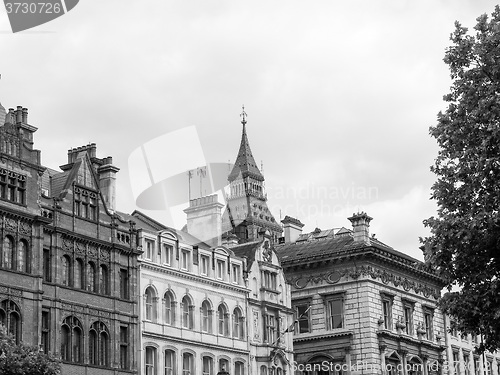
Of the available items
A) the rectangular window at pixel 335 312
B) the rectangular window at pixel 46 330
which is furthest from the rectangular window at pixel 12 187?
the rectangular window at pixel 335 312

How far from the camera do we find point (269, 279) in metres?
83.2

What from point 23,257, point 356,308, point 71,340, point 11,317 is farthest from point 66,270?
point 356,308

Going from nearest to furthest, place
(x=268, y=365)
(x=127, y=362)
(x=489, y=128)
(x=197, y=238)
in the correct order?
(x=489, y=128)
(x=127, y=362)
(x=268, y=365)
(x=197, y=238)

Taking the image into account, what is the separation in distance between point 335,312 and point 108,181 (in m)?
24.8

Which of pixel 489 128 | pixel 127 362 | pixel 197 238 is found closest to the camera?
pixel 489 128

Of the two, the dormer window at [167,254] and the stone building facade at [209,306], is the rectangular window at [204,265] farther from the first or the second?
the dormer window at [167,254]

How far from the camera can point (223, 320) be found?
77.8 meters

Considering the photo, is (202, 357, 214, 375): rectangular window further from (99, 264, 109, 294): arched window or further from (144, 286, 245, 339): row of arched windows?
(99, 264, 109, 294): arched window

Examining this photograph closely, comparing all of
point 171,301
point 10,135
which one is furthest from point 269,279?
point 10,135

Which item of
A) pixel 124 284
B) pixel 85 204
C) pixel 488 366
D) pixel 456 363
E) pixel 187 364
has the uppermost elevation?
pixel 85 204

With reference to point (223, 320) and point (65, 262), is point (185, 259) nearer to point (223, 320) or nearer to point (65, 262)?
point (223, 320)

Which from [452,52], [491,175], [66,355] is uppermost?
[452,52]

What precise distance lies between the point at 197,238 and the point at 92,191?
18541 millimetres

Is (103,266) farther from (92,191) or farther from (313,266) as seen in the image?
(313,266)
